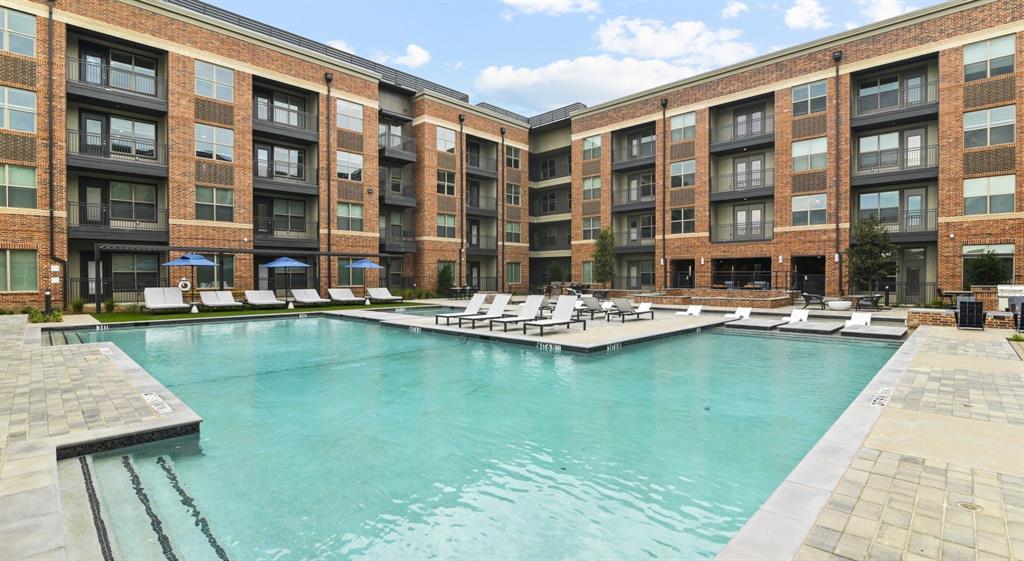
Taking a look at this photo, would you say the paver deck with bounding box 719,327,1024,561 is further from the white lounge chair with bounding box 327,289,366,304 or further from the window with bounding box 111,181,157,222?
the window with bounding box 111,181,157,222

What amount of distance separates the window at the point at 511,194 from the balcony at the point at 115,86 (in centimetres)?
2111

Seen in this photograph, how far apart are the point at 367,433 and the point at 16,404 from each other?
413 cm

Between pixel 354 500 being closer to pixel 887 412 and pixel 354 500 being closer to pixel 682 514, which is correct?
pixel 682 514

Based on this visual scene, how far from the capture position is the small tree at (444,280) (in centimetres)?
3072

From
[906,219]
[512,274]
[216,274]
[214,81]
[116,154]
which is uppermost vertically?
[214,81]

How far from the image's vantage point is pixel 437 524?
3779mm

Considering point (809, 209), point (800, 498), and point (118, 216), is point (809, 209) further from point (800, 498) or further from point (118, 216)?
point (118, 216)

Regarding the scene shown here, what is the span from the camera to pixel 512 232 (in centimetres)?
3722

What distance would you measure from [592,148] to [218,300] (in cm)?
2471

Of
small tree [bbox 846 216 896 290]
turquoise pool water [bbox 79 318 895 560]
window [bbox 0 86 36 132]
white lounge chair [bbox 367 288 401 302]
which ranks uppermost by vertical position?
window [bbox 0 86 36 132]

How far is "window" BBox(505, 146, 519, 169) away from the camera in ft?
120

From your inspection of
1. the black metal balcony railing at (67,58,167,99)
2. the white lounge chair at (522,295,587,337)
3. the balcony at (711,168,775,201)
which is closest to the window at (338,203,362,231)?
the black metal balcony railing at (67,58,167,99)

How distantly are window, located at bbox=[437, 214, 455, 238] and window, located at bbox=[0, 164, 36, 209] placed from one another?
62.2 feet

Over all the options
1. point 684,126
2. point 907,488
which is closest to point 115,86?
point 907,488
